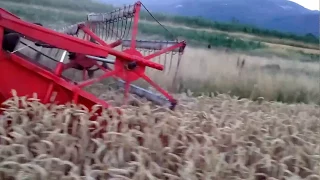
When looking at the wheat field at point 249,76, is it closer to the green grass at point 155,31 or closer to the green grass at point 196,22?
the green grass at point 155,31

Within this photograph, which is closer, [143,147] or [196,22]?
[143,147]

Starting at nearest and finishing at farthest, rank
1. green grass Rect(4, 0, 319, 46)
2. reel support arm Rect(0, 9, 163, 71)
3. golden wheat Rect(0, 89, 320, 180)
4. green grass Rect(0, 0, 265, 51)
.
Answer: golden wheat Rect(0, 89, 320, 180) → reel support arm Rect(0, 9, 163, 71) → green grass Rect(4, 0, 319, 46) → green grass Rect(0, 0, 265, 51)

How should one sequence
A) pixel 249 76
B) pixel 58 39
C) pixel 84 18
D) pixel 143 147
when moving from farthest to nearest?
pixel 249 76 < pixel 84 18 < pixel 58 39 < pixel 143 147

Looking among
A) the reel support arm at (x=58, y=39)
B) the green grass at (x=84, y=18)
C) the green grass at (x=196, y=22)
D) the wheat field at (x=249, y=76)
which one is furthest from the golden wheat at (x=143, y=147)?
the green grass at (x=84, y=18)

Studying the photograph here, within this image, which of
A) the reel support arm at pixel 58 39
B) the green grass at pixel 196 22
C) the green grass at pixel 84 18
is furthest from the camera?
the green grass at pixel 84 18

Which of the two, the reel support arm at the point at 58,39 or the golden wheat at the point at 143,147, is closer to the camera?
the golden wheat at the point at 143,147

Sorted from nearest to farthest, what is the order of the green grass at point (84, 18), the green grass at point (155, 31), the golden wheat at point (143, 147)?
the golden wheat at point (143, 147) → the green grass at point (84, 18) → the green grass at point (155, 31)

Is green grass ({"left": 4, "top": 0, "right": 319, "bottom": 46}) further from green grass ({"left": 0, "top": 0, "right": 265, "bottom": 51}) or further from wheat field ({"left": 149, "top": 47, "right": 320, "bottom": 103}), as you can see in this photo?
wheat field ({"left": 149, "top": 47, "right": 320, "bottom": 103})

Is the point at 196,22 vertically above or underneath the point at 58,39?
above

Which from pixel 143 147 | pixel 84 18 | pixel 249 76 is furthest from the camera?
pixel 249 76

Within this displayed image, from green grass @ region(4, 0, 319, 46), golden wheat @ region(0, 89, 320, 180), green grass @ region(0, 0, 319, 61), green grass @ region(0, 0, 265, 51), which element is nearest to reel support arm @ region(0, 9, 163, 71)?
golden wheat @ region(0, 89, 320, 180)

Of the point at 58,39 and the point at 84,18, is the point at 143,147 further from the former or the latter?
the point at 84,18

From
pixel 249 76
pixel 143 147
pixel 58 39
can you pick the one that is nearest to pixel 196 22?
pixel 249 76

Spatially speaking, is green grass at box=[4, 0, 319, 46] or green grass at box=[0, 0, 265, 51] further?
green grass at box=[0, 0, 265, 51]
